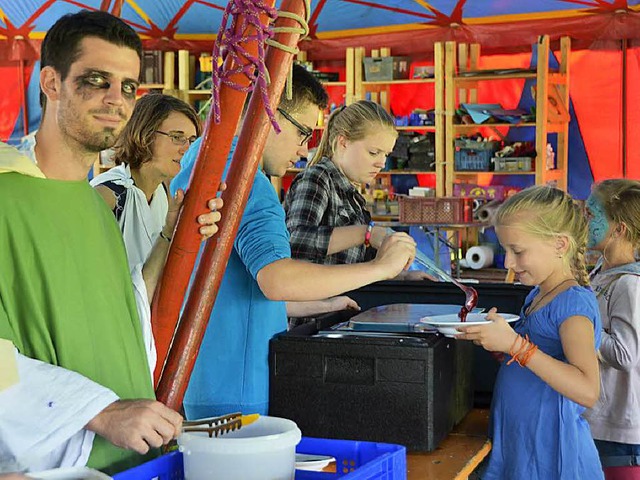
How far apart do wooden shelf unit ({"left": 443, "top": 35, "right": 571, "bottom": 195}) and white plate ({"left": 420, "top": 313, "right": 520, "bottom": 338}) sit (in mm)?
6035

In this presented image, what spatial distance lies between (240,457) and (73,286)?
410mm

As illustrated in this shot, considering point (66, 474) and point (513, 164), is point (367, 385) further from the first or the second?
point (513, 164)

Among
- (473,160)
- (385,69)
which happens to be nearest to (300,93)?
(473,160)

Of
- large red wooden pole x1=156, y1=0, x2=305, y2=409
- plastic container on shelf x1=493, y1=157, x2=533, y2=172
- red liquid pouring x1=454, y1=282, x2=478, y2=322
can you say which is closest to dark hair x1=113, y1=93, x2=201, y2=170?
red liquid pouring x1=454, y1=282, x2=478, y2=322

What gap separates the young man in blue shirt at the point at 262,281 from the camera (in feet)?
5.91

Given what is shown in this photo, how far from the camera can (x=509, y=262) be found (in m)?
2.34

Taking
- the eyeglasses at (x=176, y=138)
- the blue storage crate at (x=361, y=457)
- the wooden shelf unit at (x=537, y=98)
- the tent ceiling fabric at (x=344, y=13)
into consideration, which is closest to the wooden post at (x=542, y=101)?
the wooden shelf unit at (x=537, y=98)

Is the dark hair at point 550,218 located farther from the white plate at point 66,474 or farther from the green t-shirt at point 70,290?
the white plate at point 66,474

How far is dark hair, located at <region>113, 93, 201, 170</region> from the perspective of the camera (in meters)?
3.23

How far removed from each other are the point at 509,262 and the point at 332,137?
0.80m

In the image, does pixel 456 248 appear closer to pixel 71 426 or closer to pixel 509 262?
pixel 509 262

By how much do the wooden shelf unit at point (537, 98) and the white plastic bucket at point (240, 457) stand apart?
7.12 meters

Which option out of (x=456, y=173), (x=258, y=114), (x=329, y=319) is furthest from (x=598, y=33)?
(x=258, y=114)

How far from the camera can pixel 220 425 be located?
126 centimetres
